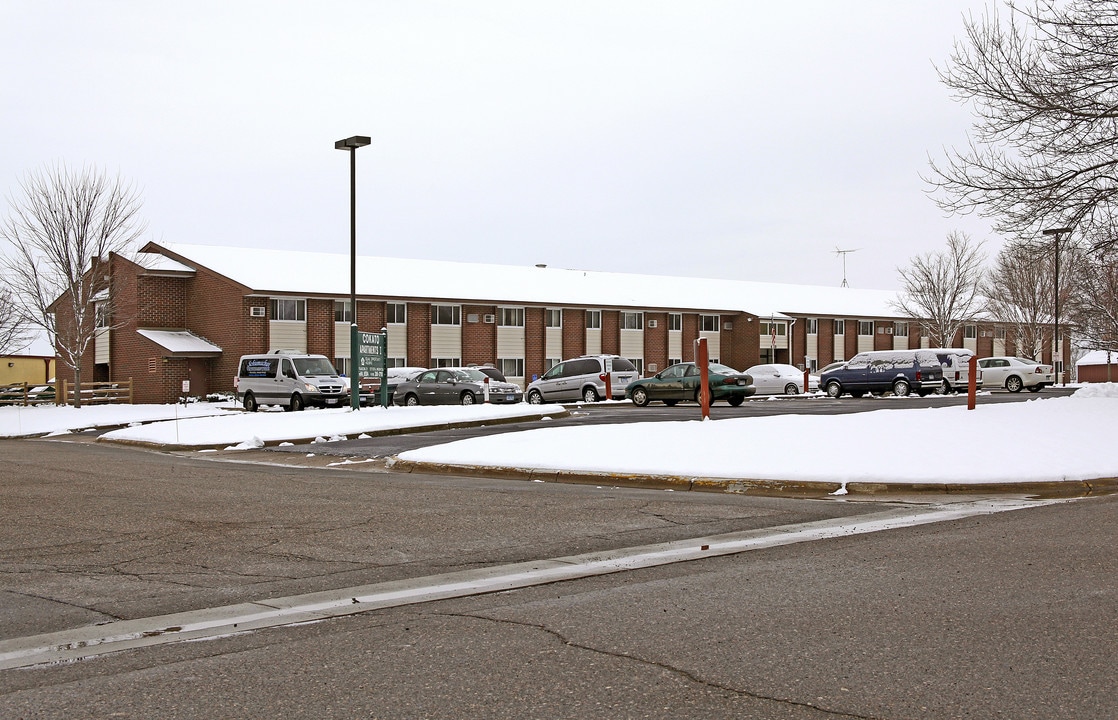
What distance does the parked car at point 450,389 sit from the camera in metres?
35.8

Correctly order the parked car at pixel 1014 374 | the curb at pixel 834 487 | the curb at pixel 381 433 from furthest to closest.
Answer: the parked car at pixel 1014 374
the curb at pixel 381 433
the curb at pixel 834 487

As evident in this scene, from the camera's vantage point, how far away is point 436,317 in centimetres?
5456

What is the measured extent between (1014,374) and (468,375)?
→ 24.8m

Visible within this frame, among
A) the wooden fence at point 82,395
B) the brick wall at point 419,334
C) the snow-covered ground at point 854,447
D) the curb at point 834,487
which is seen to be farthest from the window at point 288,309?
the curb at point 834,487

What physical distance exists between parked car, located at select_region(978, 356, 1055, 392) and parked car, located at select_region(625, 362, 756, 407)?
16.4m

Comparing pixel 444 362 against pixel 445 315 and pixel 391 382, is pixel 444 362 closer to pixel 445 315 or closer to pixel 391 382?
pixel 445 315

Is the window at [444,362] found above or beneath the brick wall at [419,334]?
beneath

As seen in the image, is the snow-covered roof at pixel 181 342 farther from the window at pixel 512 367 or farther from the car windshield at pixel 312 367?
the window at pixel 512 367

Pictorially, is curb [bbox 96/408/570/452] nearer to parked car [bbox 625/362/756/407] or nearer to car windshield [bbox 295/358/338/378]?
parked car [bbox 625/362/756/407]

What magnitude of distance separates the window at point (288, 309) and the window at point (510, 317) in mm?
11243

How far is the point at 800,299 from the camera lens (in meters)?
71.4

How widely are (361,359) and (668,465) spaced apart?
1559cm

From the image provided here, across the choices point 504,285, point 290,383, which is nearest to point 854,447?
point 290,383

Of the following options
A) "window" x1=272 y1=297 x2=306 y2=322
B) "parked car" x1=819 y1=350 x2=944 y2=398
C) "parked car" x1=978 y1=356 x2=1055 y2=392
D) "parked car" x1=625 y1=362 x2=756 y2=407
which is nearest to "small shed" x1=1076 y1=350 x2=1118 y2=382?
"parked car" x1=978 y1=356 x2=1055 y2=392
